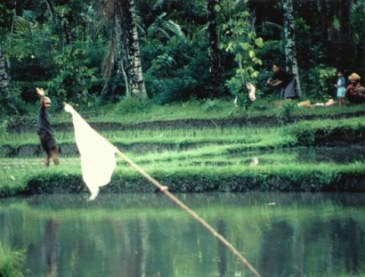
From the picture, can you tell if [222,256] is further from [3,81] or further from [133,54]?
[3,81]

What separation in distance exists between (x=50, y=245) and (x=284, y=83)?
472 inches

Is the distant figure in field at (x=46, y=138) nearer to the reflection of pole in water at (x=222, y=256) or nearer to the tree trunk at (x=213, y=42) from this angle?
the reflection of pole in water at (x=222, y=256)

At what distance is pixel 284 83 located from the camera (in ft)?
72.9

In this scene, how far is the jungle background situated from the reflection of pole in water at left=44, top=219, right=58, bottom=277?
8.31m

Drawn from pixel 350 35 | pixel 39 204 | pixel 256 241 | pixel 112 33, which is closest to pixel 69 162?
pixel 39 204

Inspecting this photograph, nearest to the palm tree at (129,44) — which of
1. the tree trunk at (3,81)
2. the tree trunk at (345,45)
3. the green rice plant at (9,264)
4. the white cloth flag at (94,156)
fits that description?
the tree trunk at (3,81)

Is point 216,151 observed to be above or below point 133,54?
below

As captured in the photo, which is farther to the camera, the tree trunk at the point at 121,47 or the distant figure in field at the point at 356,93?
the tree trunk at the point at 121,47

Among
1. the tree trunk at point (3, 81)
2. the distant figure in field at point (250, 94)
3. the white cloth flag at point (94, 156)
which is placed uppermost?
the tree trunk at point (3, 81)

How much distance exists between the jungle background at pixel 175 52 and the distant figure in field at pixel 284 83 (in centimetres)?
57

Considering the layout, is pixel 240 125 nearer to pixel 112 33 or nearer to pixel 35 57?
pixel 112 33

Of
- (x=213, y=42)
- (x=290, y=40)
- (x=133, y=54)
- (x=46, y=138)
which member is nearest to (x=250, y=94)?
(x=290, y=40)

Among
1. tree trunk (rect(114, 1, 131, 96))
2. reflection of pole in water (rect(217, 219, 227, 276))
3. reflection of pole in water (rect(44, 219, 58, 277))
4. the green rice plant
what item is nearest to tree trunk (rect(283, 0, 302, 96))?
tree trunk (rect(114, 1, 131, 96))

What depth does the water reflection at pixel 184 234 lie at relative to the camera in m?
9.52
